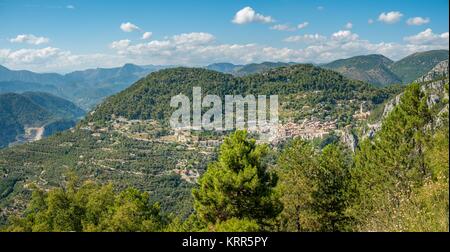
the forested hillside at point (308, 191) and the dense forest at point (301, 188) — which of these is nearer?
the forested hillside at point (308, 191)

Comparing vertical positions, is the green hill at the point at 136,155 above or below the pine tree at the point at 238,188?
below

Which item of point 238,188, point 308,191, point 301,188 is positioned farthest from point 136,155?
point 238,188

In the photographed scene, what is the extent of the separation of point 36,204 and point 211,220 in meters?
19.5

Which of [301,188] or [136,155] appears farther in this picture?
[136,155]

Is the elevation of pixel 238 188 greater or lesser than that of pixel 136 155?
greater

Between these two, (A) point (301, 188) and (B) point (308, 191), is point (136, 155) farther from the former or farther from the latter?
(A) point (301, 188)

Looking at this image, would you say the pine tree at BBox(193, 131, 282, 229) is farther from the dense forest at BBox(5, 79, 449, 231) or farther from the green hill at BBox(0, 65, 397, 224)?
the green hill at BBox(0, 65, 397, 224)

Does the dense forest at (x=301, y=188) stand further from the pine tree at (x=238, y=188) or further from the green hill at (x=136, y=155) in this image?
the green hill at (x=136, y=155)

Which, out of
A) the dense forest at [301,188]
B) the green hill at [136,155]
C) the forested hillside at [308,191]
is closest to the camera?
the forested hillside at [308,191]

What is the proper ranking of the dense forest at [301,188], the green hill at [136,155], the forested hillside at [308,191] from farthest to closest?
the green hill at [136,155] < the dense forest at [301,188] < the forested hillside at [308,191]

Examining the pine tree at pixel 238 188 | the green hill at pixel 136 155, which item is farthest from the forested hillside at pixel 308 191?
the green hill at pixel 136 155

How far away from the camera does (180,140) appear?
17125cm
